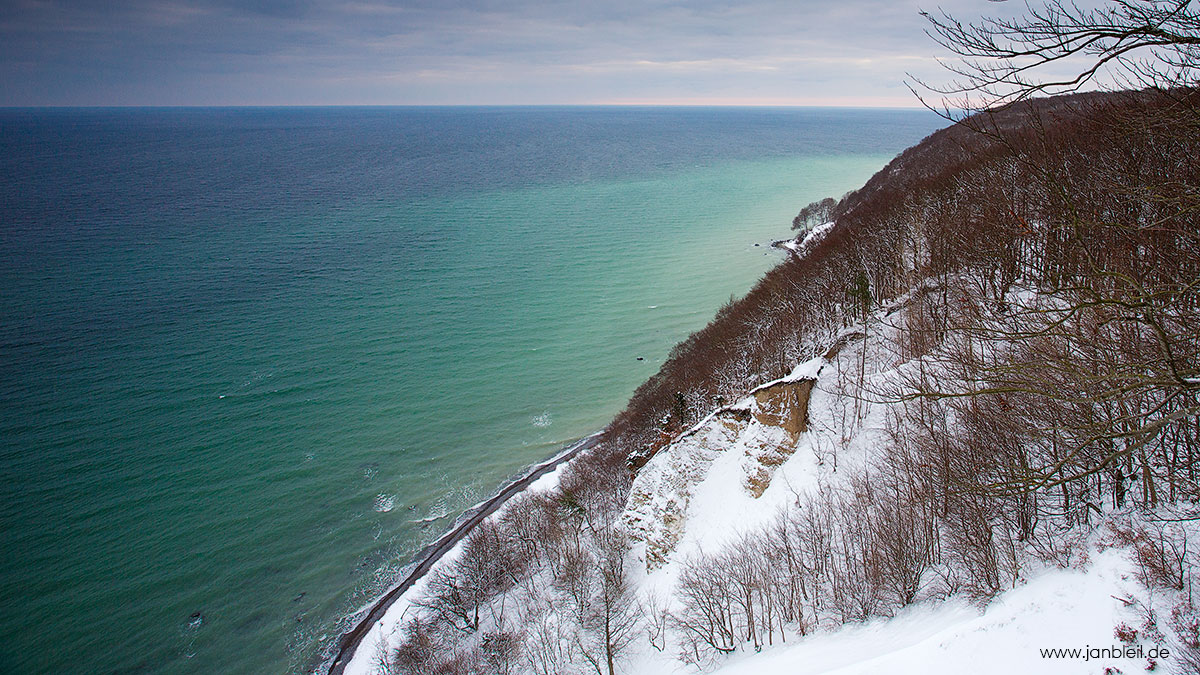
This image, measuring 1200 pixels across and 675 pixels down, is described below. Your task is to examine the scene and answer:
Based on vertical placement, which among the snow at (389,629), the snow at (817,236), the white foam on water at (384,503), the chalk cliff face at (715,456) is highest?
the snow at (817,236)

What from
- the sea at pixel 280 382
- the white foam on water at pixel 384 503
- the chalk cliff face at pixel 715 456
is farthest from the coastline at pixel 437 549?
the chalk cliff face at pixel 715 456

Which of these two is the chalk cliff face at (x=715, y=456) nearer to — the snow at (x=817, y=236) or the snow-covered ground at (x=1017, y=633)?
the snow-covered ground at (x=1017, y=633)

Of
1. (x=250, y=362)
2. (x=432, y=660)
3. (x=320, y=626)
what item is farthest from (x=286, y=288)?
(x=432, y=660)

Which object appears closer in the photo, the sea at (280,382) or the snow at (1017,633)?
the snow at (1017,633)

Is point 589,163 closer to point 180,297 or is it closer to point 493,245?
point 493,245

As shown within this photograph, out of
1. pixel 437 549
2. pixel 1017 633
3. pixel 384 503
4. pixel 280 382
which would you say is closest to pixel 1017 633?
pixel 1017 633

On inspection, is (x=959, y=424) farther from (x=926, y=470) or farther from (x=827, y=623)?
(x=827, y=623)

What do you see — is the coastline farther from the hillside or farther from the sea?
the hillside
